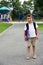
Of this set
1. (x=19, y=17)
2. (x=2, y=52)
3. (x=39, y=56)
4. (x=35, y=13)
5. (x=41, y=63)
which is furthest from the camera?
(x=35, y=13)

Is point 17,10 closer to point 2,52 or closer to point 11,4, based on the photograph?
point 11,4

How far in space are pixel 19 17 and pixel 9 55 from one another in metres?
39.4

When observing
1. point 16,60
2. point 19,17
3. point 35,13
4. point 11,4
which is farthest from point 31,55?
point 11,4

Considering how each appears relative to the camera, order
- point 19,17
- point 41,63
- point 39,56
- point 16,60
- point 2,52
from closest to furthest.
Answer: point 41,63 → point 16,60 → point 39,56 → point 2,52 → point 19,17

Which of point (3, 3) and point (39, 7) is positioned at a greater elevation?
point (3, 3)

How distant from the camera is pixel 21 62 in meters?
9.73

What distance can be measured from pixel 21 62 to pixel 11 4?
1912 inches

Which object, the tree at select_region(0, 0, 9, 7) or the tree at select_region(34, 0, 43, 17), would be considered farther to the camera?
the tree at select_region(0, 0, 9, 7)

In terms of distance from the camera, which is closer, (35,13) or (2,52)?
(2,52)

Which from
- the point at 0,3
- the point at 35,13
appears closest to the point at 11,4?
the point at 0,3

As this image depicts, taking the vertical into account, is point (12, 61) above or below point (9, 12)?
above

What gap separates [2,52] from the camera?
12164 millimetres

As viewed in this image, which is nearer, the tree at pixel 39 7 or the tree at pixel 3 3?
the tree at pixel 39 7

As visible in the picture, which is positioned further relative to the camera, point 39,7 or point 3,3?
point 3,3
